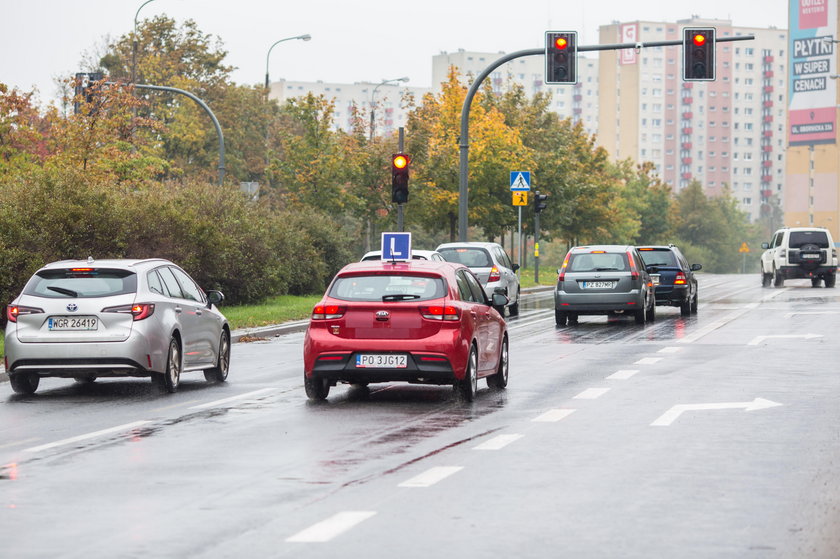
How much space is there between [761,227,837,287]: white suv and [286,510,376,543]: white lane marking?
44.0 meters

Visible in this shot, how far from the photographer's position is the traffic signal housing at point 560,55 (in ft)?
99.1

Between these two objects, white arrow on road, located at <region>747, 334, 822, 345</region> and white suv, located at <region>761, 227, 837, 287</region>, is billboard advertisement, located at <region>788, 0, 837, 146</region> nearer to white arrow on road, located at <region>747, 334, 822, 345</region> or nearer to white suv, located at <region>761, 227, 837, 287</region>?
white suv, located at <region>761, 227, 837, 287</region>

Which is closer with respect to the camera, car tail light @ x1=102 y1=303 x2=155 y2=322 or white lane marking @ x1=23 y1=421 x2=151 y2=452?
white lane marking @ x1=23 y1=421 x2=151 y2=452

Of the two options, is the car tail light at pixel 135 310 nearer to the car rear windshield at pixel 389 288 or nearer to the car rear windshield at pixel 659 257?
the car rear windshield at pixel 389 288

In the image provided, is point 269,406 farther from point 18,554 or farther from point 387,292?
point 18,554

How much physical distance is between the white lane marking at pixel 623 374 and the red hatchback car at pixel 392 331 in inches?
117

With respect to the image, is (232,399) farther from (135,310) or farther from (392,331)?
(392,331)

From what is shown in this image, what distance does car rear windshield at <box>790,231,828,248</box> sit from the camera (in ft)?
166

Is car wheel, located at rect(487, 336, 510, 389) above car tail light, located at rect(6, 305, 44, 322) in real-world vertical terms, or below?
below

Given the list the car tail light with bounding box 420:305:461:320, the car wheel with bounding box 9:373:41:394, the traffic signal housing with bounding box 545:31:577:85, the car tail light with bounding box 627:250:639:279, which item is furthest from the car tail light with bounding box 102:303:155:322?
the traffic signal housing with bounding box 545:31:577:85

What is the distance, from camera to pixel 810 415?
13422 mm

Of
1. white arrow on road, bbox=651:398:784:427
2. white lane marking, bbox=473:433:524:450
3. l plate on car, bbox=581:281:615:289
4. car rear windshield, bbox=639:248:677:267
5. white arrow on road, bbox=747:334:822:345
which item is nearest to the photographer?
white lane marking, bbox=473:433:524:450

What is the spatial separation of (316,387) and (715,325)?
15.5 meters

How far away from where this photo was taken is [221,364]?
18.0 meters
